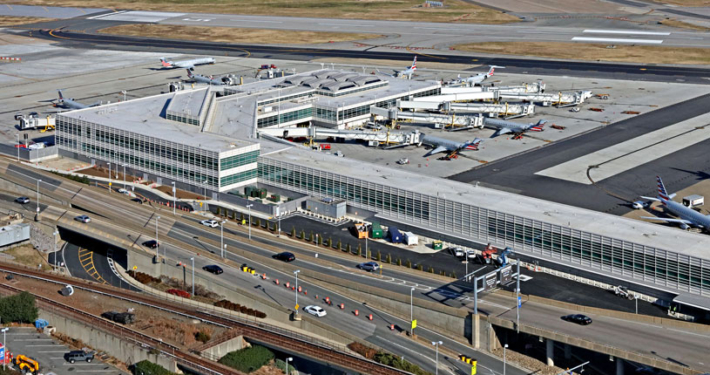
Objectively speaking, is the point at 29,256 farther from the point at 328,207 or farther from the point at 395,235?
the point at 395,235

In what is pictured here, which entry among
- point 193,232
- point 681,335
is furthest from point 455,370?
point 193,232

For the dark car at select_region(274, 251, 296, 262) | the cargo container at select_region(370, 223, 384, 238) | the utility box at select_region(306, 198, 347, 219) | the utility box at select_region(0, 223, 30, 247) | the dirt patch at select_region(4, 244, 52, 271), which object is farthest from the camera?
the utility box at select_region(306, 198, 347, 219)

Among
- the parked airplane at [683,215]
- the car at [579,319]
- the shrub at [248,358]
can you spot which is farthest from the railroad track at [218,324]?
the parked airplane at [683,215]

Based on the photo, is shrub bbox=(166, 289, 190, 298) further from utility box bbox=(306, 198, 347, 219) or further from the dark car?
utility box bbox=(306, 198, 347, 219)

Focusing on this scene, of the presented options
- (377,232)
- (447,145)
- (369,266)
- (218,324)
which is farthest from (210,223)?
(447,145)

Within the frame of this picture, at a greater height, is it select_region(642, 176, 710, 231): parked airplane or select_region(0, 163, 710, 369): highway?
select_region(642, 176, 710, 231): parked airplane

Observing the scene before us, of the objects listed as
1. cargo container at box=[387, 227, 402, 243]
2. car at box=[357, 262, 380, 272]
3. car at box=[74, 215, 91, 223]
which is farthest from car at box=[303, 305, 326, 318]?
car at box=[74, 215, 91, 223]

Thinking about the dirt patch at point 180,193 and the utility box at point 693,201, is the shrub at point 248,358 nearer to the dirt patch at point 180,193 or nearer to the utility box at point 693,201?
the dirt patch at point 180,193
